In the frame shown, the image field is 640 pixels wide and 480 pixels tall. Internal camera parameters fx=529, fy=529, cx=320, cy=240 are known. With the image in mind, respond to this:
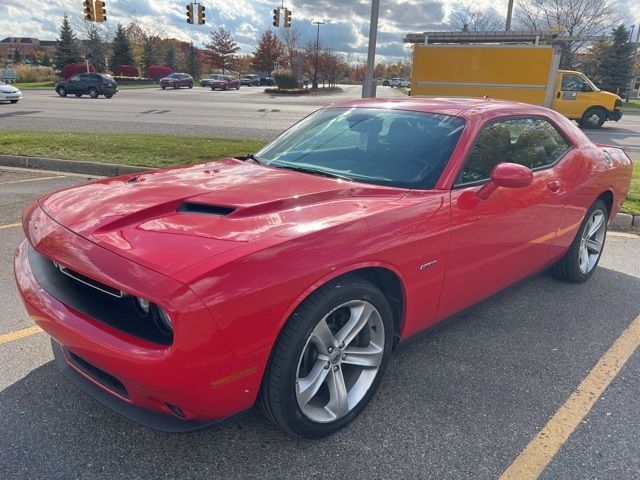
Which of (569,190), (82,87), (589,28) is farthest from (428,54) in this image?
(589,28)

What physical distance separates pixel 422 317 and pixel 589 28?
4867 cm

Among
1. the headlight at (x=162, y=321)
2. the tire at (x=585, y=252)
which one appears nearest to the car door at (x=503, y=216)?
the tire at (x=585, y=252)

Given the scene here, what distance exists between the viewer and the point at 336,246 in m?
2.30

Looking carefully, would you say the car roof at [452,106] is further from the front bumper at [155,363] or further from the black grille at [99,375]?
the black grille at [99,375]

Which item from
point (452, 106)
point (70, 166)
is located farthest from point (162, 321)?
point (70, 166)

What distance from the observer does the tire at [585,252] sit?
14.4ft

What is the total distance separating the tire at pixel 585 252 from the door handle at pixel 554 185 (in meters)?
0.69

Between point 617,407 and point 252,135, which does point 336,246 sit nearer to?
point 617,407

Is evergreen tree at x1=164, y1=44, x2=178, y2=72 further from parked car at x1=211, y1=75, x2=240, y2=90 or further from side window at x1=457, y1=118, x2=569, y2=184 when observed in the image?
side window at x1=457, y1=118, x2=569, y2=184

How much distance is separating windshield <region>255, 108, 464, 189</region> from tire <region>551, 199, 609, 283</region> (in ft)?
6.02

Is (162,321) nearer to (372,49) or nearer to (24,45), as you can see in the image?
(372,49)

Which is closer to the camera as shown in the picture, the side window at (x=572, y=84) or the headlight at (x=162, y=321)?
the headlight at (x=162, y=321)

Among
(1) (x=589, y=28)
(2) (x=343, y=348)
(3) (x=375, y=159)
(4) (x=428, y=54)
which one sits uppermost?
(1) (x=589, y=28)

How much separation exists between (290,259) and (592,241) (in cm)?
359
